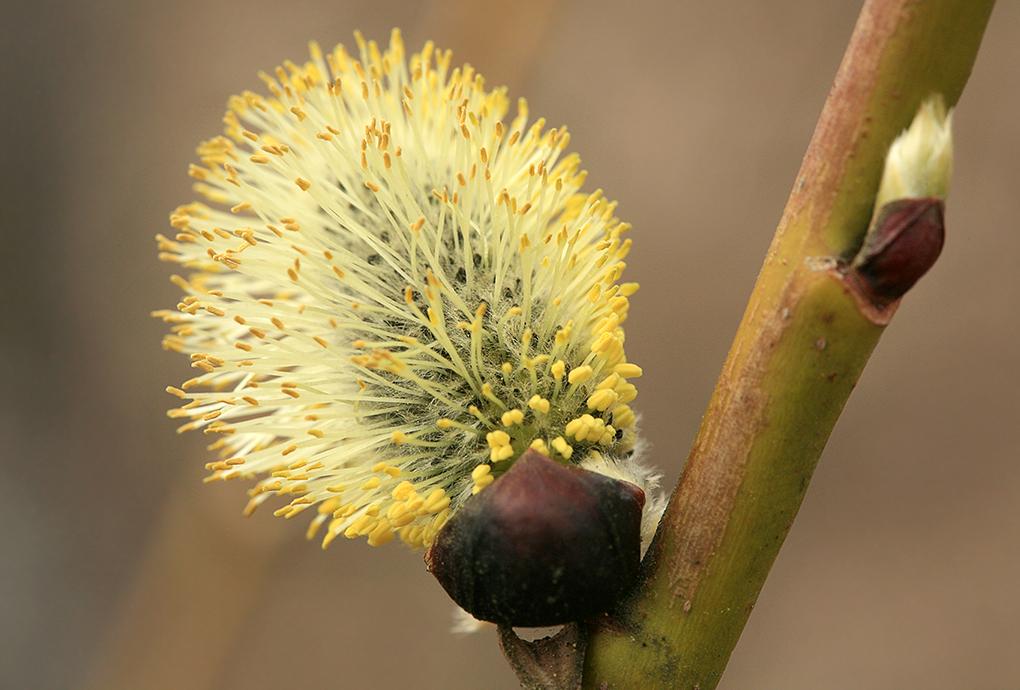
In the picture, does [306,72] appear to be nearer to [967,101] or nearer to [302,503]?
[302,503]

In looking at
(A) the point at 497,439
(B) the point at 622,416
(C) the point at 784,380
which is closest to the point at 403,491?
(A) the point at 497,439

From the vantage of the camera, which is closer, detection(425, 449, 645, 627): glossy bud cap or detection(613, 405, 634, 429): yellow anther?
detection(425, 449, 645, 627): glossy bud cap

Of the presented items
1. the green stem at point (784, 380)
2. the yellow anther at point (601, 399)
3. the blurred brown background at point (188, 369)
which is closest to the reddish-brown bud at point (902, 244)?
the green stem at point (784, 380)

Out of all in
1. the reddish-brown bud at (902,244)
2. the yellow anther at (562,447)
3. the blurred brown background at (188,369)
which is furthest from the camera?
the blurred brown background at (188,369)

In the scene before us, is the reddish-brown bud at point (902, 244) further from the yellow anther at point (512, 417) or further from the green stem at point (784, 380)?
the yellow anther at point (512, 417)

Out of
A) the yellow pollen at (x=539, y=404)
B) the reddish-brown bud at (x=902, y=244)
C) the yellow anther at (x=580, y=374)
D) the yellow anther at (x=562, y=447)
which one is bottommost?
the yellow anther at (x=562, y=447)

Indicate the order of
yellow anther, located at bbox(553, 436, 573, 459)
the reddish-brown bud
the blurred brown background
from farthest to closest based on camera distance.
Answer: the blurred brown background, yellow anther, located at bbox(553, 436, 573, 459), the reddish-brown bud

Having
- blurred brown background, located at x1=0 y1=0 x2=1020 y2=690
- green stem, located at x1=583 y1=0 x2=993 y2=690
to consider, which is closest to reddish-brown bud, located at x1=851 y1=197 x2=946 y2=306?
green stem, located at x1=583 y1=0 x2=993 y2=690

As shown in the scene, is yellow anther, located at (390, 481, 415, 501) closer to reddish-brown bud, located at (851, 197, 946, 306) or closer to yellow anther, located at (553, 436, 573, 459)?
yellow anther, located at (553, 436, 573, 459)
